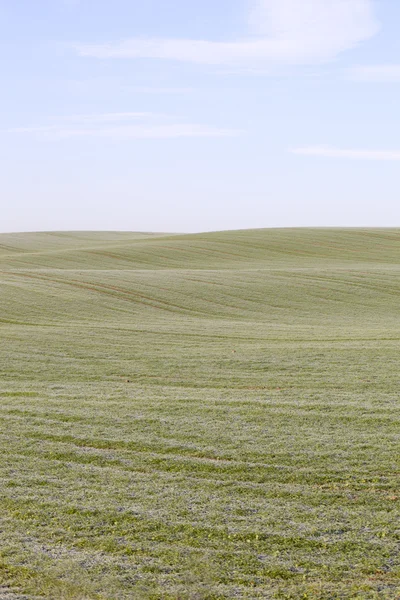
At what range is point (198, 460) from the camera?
9.84 meters

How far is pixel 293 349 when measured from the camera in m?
20.1

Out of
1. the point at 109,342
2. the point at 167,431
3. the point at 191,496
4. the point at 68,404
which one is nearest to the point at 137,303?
the point at 109,342

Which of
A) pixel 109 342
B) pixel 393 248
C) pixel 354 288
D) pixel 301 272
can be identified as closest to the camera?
pixel 109 342

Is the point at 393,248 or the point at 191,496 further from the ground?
the point at 393,248

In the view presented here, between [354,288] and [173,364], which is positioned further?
[354,288]

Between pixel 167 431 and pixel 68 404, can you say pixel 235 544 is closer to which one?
pixel 167 431

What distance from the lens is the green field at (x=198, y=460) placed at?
21.3 ft

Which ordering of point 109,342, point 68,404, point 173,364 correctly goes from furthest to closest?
point 109,342, point 173,364, point 68,404

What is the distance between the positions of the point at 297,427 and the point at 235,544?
181 inches

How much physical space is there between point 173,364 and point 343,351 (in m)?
5.41

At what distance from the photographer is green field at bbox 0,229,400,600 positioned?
21.3 feet

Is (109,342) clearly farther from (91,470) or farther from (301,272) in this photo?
(301,272)

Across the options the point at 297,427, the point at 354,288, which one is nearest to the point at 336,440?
the point at 297,427

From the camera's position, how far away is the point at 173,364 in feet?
58.7
